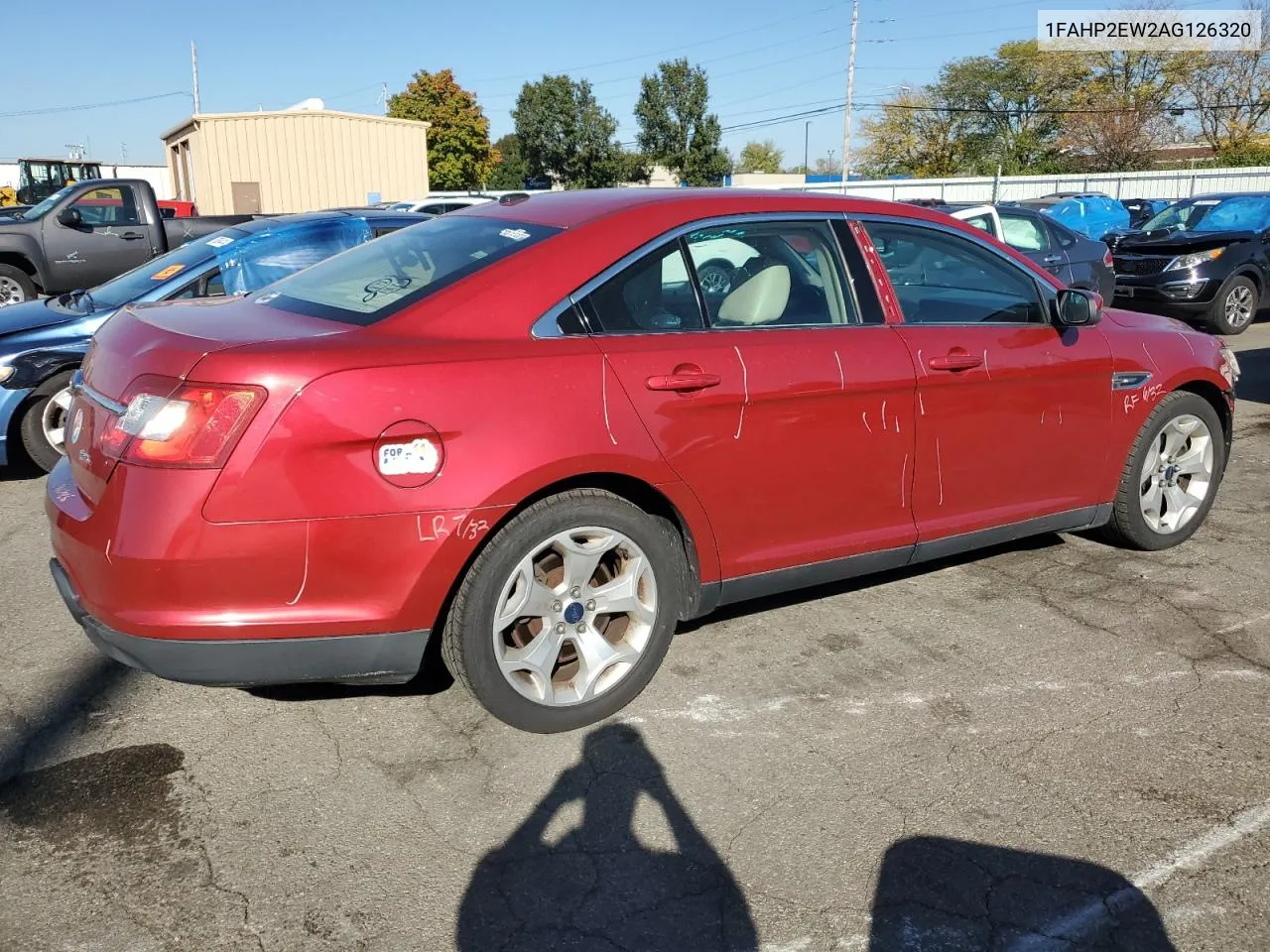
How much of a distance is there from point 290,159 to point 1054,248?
26.1 m

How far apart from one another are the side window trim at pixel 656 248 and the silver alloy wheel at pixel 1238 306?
1081 cm

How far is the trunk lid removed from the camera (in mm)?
2867

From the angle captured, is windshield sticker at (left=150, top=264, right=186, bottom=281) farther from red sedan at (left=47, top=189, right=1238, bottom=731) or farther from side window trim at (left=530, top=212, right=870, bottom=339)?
side window trim at (left=530, top=212, right=870, bottom=339)

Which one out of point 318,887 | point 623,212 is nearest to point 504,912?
point 318,887

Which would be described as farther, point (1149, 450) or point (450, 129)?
point (450, 129)

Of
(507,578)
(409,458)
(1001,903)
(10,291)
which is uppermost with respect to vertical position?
(409,458)

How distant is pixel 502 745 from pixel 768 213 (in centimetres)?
202

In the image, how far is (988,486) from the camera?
4148mm

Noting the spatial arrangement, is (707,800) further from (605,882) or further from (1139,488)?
(1139,488)

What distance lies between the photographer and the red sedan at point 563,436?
2.78 m

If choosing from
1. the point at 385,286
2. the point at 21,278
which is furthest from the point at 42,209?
the point at 385,286

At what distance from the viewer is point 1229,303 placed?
12.6 metres

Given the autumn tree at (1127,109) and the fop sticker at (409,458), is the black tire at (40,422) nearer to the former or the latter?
the fop sticker at (409,458)

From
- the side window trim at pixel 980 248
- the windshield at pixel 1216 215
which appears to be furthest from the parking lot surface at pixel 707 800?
the windshield at pixel 1216 215
